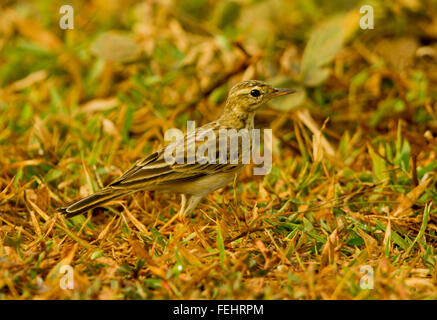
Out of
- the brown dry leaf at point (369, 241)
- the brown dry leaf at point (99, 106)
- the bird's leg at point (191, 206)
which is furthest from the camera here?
the brown dry leaf at point (99, 106)

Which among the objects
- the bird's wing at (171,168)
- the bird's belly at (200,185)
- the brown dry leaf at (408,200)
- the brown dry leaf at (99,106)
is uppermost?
the brown dry leaf at (99,106)

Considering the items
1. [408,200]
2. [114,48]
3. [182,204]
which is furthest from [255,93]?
[114,48]

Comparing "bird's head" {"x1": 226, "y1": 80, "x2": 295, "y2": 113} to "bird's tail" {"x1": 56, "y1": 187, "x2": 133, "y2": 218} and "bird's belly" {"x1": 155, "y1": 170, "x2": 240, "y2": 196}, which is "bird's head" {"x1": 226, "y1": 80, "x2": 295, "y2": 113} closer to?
"bird's belly" {"x1": 155, "y1": 170, "x2": 240, "y2": 196}

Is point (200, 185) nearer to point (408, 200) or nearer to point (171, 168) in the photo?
point (171, 168)

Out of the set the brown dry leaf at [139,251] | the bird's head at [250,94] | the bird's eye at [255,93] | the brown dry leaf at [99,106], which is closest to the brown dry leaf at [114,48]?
the brown dry leaf at [99,106]

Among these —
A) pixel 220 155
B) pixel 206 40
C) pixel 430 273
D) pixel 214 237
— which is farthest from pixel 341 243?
pixel 206 40

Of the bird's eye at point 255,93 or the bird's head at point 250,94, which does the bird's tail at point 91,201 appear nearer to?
the bird's head at point 250,94
